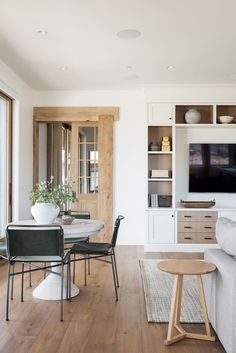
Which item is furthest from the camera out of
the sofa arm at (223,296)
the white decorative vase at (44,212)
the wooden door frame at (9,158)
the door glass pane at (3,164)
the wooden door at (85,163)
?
the wooden door at (85,163)

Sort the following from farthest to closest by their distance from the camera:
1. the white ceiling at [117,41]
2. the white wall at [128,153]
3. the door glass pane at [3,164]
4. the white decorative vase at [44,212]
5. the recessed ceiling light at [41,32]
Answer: the white wall at [128,153], the door glass pane at [3,164], the recessed ceiling light at [41,32], the white decorative vase at [44,212], the white ceiling at [117,41]

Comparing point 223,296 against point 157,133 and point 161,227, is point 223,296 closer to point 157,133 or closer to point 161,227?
point 161,227

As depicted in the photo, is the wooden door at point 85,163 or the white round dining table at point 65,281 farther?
the wooden door at point 85,163

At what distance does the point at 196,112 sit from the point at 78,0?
3316 mm

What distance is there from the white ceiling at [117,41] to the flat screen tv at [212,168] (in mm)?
1156

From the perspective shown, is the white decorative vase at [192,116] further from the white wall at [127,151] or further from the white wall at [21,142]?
the white wall at [21,142]

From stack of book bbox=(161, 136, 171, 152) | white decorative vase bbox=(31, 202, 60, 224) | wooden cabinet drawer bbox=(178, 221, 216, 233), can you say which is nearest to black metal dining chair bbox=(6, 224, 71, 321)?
white decorative vase bbox=(31, 202, 60, 224)

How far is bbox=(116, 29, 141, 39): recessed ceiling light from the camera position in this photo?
3.77m

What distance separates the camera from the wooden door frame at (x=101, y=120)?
20.5 ft

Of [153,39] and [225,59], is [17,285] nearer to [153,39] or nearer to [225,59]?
[153,39]

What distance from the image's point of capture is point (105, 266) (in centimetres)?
480

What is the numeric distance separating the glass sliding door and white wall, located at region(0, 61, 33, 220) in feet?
0.35

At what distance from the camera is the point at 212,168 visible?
20.2 ft

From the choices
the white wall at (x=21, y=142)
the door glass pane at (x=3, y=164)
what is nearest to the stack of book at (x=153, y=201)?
the white wall at (x=21, y=142)
